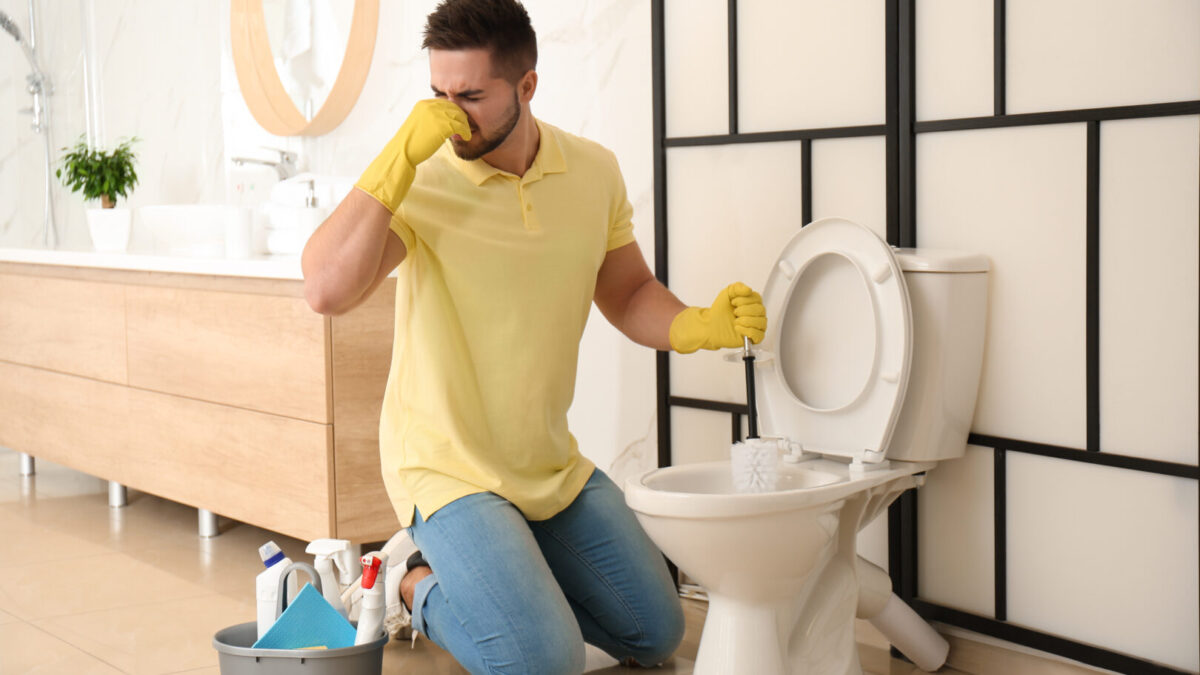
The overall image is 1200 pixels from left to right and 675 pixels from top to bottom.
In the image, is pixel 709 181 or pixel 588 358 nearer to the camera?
pixel 709 181

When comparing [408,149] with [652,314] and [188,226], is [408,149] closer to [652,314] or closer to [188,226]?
[652,314]

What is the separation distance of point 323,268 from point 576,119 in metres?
0.99

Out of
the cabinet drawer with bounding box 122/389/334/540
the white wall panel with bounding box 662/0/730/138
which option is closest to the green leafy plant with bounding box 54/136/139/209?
the cabinet drawer with bounding box 122/389/334/540

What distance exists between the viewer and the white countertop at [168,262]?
251 centimetres

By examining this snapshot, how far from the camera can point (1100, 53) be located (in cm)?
174

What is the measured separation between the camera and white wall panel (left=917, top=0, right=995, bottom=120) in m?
1.88

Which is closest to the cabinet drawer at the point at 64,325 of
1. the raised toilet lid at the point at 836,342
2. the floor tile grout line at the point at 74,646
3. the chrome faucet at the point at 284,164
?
the chrome faucet at the point at 284,164

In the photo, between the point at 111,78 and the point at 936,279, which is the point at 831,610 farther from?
the point at 111,78

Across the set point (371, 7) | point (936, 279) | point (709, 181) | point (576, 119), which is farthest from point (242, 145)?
point (936, 279)

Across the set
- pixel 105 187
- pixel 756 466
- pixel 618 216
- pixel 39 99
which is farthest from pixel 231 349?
pixel 39 99

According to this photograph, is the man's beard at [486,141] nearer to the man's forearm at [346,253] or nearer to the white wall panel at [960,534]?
the man's forearm at [346,253]

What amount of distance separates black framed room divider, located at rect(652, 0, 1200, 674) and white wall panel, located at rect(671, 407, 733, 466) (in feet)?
0.09

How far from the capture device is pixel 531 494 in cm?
190

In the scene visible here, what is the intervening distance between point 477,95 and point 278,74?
1934 mm
